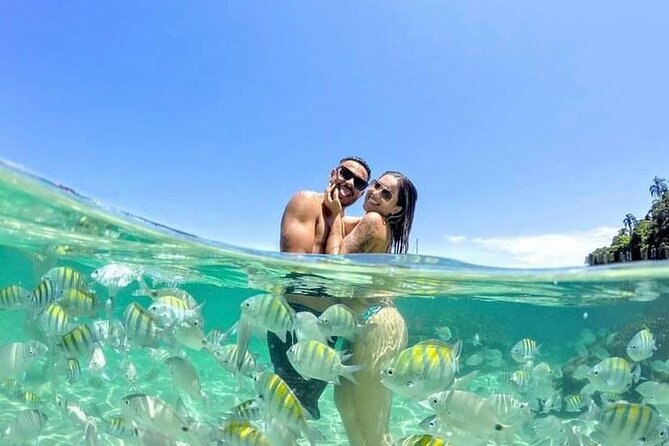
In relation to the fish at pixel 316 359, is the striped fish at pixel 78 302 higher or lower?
higher

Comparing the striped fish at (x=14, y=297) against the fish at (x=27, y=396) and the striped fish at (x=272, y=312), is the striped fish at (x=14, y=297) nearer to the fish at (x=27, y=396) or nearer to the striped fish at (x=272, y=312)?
the fish at (x=27, y=396)

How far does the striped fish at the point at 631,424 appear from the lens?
4867 mm

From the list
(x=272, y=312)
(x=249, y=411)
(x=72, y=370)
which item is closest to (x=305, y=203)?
(x=272, y=312)

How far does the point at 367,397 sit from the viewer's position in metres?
5.80

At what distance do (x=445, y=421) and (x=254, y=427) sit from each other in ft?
4.92

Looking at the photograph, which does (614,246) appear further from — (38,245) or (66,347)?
(66,347)

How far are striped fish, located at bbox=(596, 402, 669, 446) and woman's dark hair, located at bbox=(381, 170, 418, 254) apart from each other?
263 centimetres

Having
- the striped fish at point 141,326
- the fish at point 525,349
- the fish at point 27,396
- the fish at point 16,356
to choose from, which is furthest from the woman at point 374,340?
the fish at point 27,396

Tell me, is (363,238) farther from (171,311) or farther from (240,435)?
(240,435)

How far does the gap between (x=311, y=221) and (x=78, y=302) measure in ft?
8.44

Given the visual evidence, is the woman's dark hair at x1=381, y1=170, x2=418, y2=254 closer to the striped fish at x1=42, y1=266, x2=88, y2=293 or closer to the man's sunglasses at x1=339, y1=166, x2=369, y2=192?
the man's sunglasses at x1=339, y1=166, x2=369, y2=192

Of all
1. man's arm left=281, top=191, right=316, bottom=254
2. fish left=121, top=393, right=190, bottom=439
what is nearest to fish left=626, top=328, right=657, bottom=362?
man's arm left=281, top=191, right=316, bottom=254

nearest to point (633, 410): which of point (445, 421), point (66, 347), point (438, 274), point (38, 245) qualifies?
point (445, 421)

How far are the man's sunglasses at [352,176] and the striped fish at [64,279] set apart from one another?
118 inches
